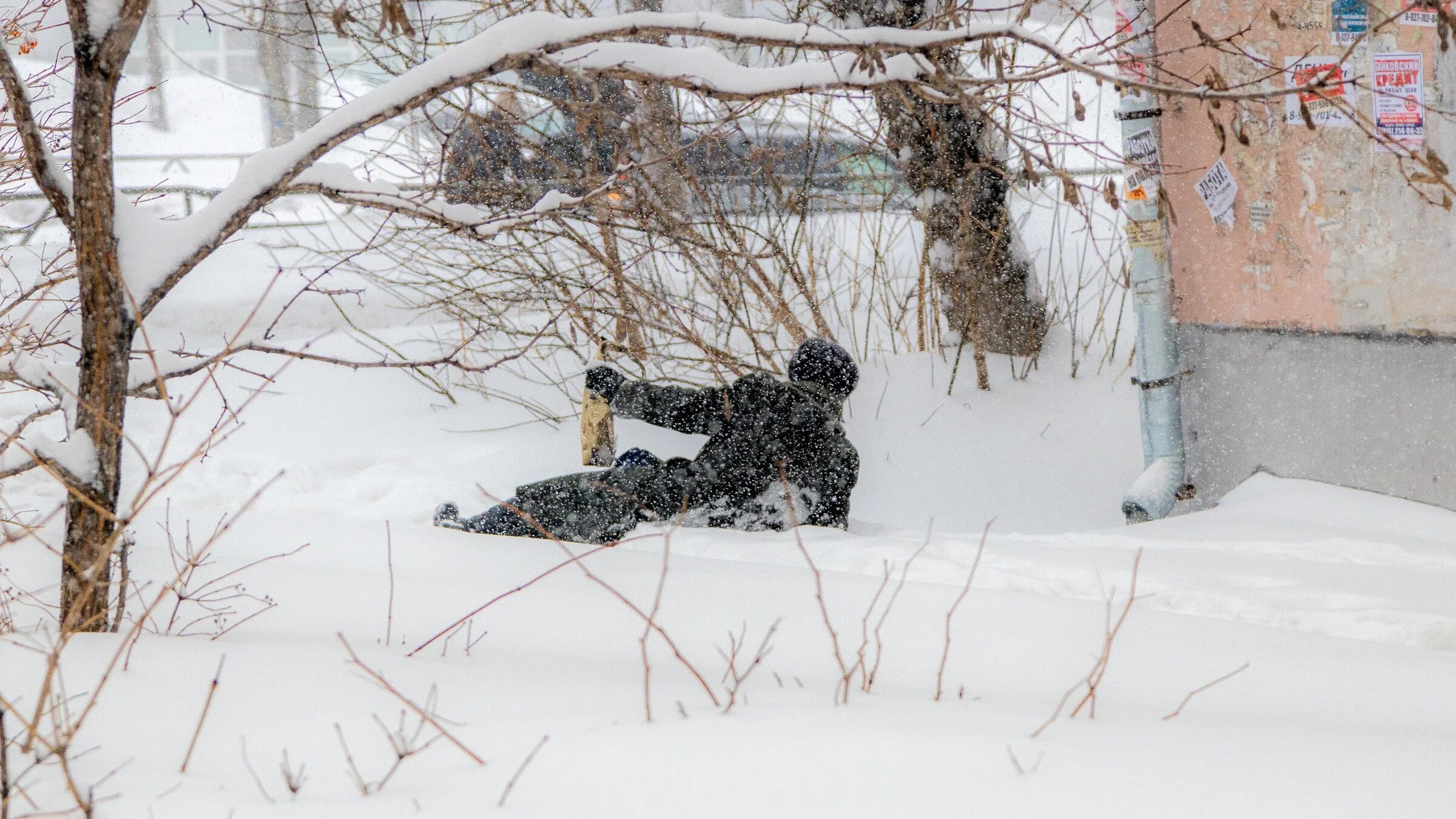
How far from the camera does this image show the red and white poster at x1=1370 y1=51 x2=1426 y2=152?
370cm

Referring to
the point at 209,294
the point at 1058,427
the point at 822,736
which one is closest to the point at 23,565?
the point at 822,736

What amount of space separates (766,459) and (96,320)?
7.77 feet

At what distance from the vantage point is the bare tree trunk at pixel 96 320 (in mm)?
2480

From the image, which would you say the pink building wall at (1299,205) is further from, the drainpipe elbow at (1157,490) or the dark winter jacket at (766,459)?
the dark winter jacket at (766,459)

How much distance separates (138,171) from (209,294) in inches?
507

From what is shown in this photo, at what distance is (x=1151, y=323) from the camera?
4711 mm

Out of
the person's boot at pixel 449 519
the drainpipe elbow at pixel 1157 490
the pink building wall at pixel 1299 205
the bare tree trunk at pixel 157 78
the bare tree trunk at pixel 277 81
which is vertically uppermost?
the bare tree trunk at pixel 157 78

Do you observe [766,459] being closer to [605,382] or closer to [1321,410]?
[605,382]

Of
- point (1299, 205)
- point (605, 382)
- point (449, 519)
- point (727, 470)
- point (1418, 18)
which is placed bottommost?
point (449, 519)

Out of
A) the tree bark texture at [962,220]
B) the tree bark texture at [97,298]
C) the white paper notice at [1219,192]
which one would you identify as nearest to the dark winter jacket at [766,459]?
the tree bark texture at [962,220]

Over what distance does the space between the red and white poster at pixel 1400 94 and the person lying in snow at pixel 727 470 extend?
2023 millimetres

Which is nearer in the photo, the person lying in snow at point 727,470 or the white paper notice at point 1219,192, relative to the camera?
the person lying in snow at point 727,470

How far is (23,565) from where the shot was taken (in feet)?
10.9

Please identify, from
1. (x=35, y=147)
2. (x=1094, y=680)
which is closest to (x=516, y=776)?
(x=1094, y=680)
